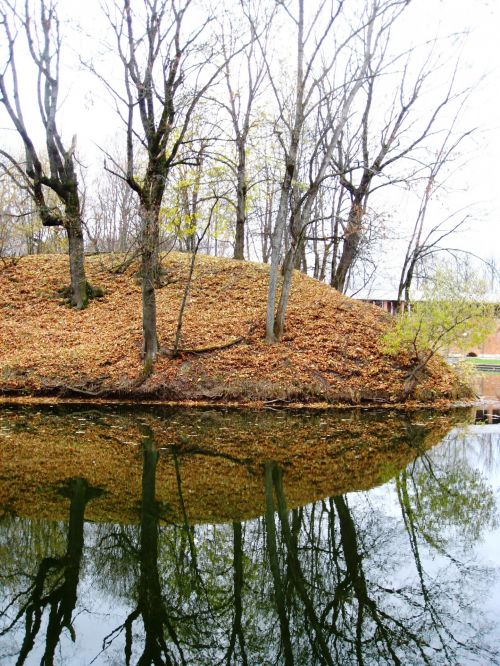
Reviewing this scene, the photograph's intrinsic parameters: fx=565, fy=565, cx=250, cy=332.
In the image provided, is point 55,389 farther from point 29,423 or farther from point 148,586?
point 148,586

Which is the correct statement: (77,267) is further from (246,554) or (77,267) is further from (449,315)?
(246,554)

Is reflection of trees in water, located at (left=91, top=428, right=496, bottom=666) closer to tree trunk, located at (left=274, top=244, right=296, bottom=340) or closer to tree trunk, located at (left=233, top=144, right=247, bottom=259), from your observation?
tree trunk, located at (left=274, top=244, right=296, bottom=340)

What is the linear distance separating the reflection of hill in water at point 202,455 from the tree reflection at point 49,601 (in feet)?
3.03

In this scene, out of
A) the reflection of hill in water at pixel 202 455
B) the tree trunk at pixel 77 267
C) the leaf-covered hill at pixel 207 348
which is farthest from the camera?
the tree trunk at pixel 77 267

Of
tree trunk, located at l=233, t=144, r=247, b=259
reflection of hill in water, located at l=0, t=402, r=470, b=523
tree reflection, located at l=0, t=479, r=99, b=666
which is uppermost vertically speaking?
tree trunk, located at l=233, t=144, r=247, b=259

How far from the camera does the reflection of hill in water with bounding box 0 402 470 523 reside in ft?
20.3

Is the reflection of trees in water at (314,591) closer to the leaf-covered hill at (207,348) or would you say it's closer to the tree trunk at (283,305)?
the leaf-covered hill at (207,348)

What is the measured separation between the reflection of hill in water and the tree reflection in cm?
92

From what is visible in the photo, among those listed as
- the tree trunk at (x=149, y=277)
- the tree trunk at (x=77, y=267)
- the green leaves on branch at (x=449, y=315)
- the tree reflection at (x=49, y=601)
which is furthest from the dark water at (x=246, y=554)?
the tree trunk at (x=77, y=267)

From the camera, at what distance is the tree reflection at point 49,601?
3.50 m

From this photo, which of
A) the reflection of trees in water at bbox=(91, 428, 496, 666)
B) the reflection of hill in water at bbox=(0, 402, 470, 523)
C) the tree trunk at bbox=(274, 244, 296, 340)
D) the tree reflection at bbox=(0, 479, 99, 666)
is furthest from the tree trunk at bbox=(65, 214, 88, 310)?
the tree reflection at bbox=(0, 479, 99, 666)

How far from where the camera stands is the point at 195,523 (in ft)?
18.1

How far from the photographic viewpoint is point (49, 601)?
3916mm

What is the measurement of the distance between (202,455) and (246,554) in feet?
12.4
